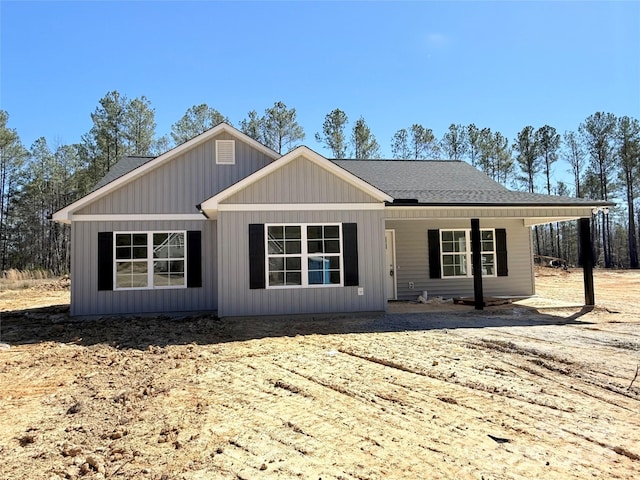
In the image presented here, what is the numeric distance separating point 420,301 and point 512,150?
93.4 feet

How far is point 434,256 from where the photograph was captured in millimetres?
12602

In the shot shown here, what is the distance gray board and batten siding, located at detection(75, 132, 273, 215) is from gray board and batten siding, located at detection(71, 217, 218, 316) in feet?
1.29

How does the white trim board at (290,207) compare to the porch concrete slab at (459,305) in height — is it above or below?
above

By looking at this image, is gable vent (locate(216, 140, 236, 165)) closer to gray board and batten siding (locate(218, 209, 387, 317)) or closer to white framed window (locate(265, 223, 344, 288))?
gray board and batten siding (locate(218, 209, 387, 317))

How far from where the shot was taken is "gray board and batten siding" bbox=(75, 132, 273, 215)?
34.0 ft

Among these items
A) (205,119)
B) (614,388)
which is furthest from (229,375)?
(205,119)

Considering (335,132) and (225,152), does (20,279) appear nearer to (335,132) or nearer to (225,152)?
(225,152)

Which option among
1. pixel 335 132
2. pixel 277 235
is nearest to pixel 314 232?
pixel 277 235

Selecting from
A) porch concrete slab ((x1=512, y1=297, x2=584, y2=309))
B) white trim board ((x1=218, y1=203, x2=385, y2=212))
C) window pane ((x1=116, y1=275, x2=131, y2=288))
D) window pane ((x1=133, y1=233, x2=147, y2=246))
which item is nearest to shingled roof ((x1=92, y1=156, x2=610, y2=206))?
white trim board ((x1=218, y1=203, x2=385, y2=212))

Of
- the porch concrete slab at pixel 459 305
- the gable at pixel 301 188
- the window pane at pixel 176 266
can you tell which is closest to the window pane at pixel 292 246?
the gable at pixel 301 188

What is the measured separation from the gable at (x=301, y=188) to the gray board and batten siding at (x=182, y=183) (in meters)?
2.44

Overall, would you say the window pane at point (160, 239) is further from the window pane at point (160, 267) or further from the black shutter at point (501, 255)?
the black shutter at point (501, 255)

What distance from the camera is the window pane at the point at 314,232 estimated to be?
9.25 metres

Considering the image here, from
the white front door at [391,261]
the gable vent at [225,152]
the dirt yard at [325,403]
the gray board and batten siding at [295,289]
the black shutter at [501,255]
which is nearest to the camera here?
the dirt yard at [325,403]
